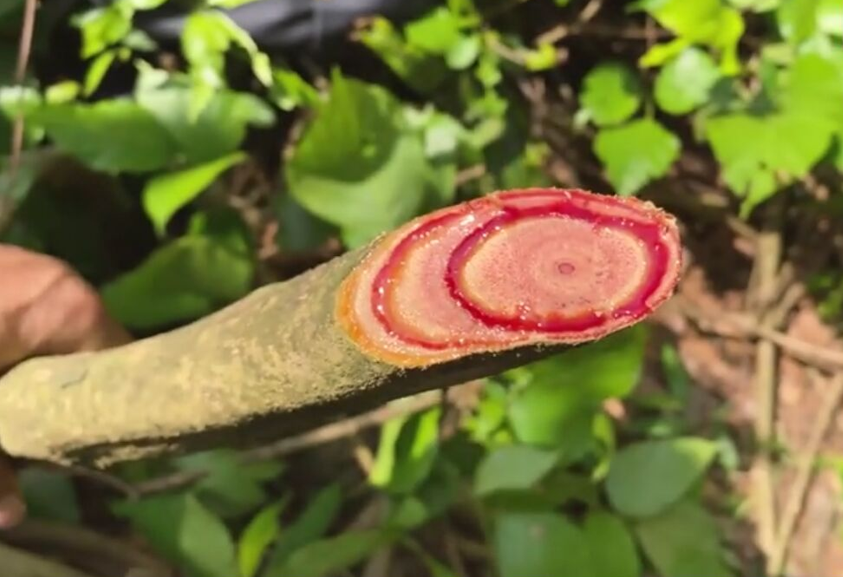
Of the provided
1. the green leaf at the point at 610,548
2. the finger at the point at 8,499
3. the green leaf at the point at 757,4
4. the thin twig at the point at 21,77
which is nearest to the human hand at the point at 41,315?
the finger at the point at 8,499

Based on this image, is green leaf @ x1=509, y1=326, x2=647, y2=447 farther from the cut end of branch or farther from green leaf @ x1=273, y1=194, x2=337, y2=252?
the cut end of branch

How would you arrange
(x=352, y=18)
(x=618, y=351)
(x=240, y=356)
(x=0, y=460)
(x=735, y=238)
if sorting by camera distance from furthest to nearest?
(x=735, y=238) → (x=352, y=18) → (x=618, y=351) → (x=0, y=460) → (x=240, y=356)

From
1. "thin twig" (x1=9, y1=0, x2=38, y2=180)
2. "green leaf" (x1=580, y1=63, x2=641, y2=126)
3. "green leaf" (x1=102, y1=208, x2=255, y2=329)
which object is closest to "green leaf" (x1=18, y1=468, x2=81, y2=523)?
"green leaf" (x1=102, y1=208, x2=255, y2=329)

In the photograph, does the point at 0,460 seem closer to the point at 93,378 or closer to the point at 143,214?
the point at 93,378

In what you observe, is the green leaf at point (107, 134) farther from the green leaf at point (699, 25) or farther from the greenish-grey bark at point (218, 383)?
the green leaf at point (699, 25)

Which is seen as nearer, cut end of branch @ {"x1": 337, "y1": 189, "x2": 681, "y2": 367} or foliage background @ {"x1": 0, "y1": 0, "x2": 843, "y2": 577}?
cut end of branch @ {"x1": 337, "y1": 189, "x2": 681, "y2": 367}

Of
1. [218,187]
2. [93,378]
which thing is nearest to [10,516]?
[93,378]
